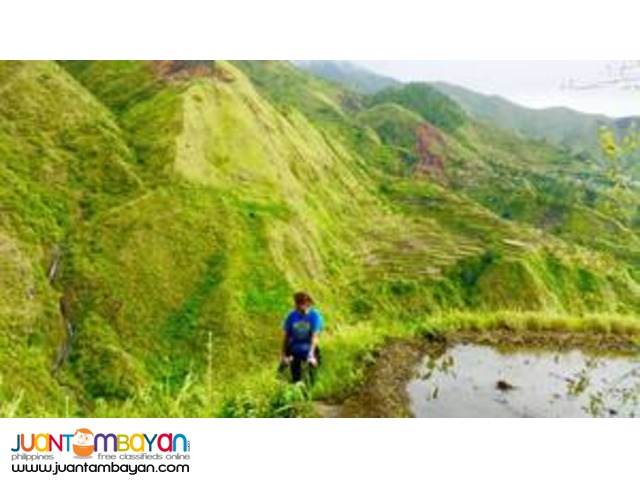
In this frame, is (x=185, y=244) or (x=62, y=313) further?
(x=185, y=244)

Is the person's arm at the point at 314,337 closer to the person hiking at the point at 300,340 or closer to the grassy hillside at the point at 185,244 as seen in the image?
the person hiking at the point at 300,340

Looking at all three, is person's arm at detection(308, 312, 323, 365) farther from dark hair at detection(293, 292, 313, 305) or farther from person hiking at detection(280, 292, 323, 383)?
dark hair at detection(293, 292, 313, 305)

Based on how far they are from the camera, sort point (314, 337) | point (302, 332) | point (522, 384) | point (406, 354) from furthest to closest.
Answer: point (406, 354), point (522, 384), point (302, 332), point (314, 337)

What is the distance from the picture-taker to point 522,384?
16453 mm

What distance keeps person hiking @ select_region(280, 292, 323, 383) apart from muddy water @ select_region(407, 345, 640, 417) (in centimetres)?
173

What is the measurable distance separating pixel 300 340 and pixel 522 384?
3892 millimetres

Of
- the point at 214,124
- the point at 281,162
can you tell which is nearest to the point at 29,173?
the point at 214,124

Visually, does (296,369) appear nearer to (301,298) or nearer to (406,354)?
(301,298)

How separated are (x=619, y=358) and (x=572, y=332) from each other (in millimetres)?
1807

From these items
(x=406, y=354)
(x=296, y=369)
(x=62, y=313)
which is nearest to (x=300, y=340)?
(x=296, y=369)
